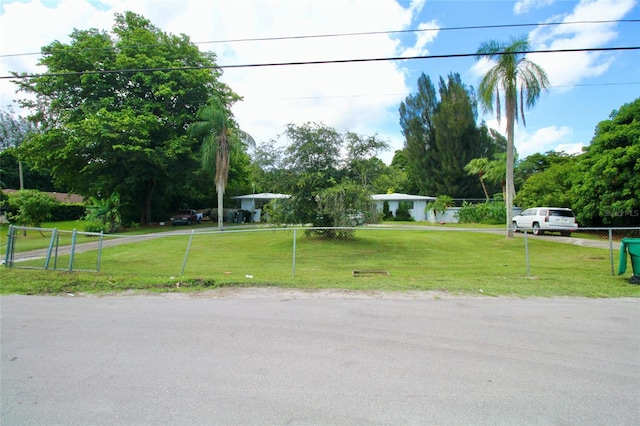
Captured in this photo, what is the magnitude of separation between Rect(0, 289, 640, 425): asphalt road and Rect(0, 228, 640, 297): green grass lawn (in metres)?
1.59

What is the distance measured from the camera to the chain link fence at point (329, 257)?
938 centimetres

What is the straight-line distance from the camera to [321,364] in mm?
3783

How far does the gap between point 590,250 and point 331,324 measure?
45.1 ft

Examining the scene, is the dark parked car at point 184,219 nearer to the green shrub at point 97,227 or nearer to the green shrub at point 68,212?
the green shrub at point 97,227

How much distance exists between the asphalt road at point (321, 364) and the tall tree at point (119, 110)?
21.3 metres

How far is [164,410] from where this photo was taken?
9.63 ft

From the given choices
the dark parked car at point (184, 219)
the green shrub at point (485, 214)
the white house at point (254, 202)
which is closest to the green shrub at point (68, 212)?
the dark parked car at point (184, 219)

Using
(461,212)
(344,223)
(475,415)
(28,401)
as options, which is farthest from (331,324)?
(461,212)

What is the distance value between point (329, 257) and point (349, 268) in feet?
6.65

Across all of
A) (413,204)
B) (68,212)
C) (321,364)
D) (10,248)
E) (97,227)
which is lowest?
(321,364)

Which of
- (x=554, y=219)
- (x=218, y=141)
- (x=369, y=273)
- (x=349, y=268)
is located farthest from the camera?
(x=218, y=141)

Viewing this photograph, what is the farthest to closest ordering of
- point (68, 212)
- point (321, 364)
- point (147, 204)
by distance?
point (68, 212)
point (147, 204)
point (321, 364)

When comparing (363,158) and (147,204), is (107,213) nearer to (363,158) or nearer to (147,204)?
(147,204)

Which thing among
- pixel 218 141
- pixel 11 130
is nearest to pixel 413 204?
pixel 218 141
